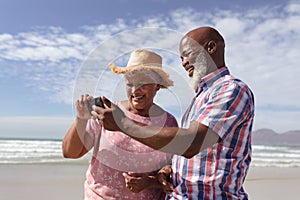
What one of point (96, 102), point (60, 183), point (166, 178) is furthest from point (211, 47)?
point (60, 183)

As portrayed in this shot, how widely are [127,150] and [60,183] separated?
21.1ft

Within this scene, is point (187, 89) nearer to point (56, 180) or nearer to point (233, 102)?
point (233, 102)

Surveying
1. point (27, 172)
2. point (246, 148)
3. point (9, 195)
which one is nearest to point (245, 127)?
point (246, 148)

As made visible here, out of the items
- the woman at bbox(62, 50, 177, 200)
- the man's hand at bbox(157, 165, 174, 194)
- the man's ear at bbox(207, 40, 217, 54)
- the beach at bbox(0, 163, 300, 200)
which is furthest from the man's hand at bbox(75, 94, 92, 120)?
the beach at bbox(0, 163, 300, 200)

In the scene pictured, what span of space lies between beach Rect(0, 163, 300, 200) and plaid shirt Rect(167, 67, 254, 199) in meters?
5.80

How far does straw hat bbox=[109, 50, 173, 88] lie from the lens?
2.35m

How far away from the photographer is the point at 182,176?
195 cm

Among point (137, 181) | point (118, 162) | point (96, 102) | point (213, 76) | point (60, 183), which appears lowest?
point (60, 183)

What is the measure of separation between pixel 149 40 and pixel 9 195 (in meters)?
5.98

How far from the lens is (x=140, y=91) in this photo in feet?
7.91

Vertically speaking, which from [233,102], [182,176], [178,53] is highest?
[178,53]

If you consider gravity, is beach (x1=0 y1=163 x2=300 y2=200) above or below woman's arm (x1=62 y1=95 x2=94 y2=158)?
below

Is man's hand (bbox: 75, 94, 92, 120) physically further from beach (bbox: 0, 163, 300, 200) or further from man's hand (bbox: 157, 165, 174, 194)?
beach (bbox: 0, 163, 300, 200)

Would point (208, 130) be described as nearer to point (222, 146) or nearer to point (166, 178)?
point (222, 146)
